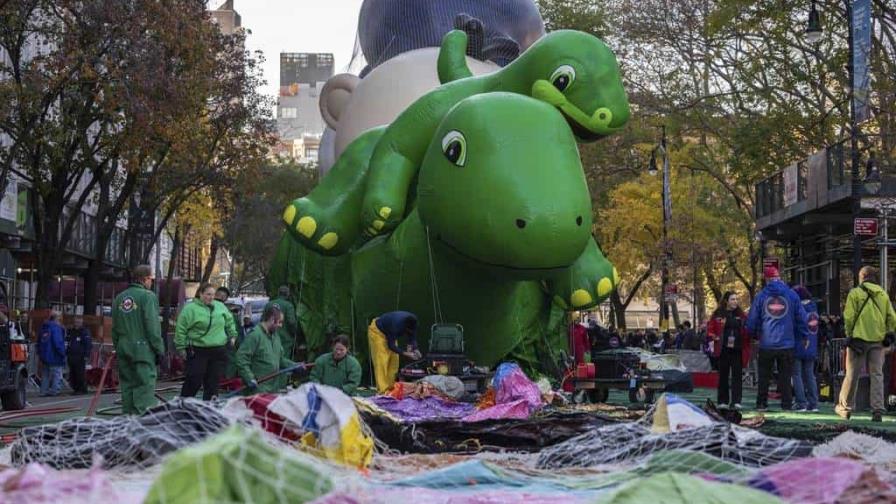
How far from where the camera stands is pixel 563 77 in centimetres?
1583

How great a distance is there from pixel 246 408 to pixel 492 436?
2756mm

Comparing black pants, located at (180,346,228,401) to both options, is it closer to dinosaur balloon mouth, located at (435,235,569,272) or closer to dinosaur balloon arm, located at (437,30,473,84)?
dinosaur balloon mouth, located at (435,235,569,272)

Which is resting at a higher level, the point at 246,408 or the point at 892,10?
the point at 892,10

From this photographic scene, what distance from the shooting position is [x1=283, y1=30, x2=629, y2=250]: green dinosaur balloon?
52.0 ft

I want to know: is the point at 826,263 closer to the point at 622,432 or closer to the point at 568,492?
the point at 622,432

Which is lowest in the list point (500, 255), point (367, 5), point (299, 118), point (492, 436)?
point (492, 436)

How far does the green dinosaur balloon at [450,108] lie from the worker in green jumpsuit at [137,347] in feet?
9.11

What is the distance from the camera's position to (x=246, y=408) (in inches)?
326

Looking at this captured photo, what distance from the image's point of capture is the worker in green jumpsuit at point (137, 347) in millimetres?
14422

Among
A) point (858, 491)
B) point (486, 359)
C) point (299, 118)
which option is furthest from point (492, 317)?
point (299, 118)

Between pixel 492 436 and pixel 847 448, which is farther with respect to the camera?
pixel 492 436

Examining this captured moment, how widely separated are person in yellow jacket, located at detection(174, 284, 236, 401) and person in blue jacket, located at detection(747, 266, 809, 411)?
6.34 meters

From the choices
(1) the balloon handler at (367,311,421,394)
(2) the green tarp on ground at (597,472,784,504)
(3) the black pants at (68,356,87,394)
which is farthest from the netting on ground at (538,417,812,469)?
(3) the black pants at (68,356,87,394)

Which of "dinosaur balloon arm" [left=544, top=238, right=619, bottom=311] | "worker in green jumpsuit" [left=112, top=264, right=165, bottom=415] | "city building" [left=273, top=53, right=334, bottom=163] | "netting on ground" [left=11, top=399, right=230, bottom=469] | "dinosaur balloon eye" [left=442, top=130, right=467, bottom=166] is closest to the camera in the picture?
"netting on ground" [left=11, top=399, right=230, bottom=469]
